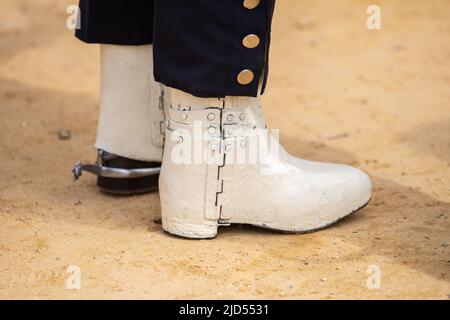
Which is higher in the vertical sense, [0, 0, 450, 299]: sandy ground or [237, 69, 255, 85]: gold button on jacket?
[237, 69, 255, 85]: gold button on jacket

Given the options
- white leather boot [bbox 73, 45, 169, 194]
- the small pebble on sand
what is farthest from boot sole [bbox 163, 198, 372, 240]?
the small pebble on sand

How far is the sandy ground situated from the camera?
4.48 ft

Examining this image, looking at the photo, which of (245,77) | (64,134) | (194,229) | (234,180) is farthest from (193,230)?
(64,134)

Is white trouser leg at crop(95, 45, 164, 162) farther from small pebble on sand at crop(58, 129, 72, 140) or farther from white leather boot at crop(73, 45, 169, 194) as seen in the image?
small pebble on sand at crop(58, 129, 72, 140)

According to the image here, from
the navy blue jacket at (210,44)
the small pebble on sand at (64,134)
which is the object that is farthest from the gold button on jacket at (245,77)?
the small pebble on sand at (64,134)

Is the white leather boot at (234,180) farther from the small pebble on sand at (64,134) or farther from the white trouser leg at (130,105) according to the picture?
the small pebble on sand at (64,134)

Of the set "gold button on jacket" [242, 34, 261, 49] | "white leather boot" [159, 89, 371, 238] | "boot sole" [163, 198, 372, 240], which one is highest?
"gold button on jacket" [242, 34, 261, 49]

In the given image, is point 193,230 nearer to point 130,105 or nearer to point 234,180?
point 234,180

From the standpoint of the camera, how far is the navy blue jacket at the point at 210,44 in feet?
4.47

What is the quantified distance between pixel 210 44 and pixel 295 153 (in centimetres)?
75

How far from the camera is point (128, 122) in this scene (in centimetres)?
173

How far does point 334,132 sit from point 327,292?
0.97m

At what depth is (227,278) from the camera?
1.36 m

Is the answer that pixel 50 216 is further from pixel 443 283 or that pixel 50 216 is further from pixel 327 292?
pixel 443 283
